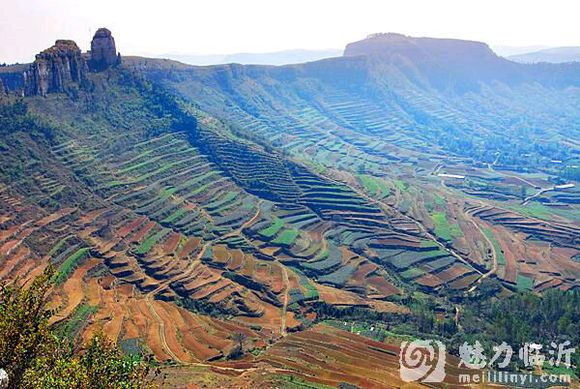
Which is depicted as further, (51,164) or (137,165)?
(137,165)

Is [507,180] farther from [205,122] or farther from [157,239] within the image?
[157,239]

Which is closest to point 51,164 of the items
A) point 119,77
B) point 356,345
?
point 119,77

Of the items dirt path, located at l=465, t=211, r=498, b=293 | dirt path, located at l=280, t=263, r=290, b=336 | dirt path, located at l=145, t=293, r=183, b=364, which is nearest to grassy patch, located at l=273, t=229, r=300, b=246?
dirt path, located at l=280, t=263, r=290, b=336

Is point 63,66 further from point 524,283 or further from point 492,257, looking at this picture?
point 524,283

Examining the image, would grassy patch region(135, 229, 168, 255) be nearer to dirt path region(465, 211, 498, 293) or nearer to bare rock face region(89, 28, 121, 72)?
dirt path region(465, 211, 498, 293)

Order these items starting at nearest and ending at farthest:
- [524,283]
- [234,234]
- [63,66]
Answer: [524,283]
[234,234]
[63,66]

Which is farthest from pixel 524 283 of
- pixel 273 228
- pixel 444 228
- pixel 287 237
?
pixel 273 228
